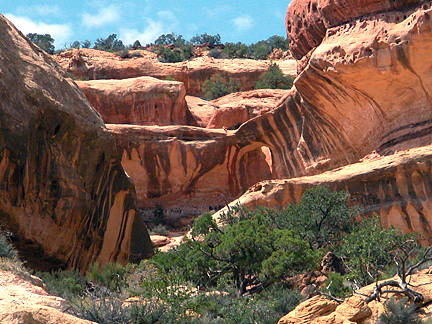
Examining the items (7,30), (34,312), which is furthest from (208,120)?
(34,312)

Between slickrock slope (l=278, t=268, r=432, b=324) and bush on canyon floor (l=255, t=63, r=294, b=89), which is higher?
bush on canyon floor (l=255, t=63, r=294, b=89)

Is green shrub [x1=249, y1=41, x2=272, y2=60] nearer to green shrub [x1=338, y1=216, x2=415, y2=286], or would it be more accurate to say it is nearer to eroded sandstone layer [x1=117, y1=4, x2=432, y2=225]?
eroded sandstone layer [x1=117, y1=4, x2=432, y2=225]

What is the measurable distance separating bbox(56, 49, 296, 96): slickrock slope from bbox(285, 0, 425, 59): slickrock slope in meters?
17.0

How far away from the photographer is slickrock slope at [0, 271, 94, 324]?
7.56 m

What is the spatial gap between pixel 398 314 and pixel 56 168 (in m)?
9.40

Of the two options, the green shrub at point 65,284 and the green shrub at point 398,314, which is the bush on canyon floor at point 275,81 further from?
the green shrub at point 398,314

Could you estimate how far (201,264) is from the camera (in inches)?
627

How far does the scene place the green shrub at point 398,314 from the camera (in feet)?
34.7

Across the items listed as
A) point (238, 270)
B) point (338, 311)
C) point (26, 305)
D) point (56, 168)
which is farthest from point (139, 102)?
point (26, 305)

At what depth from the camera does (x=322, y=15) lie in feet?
84.8

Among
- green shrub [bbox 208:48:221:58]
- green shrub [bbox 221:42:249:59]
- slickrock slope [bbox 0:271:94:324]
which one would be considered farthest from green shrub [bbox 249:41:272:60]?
slickrock slope [bbox 0:271:94:324]

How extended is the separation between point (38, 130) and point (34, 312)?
9.28 meters

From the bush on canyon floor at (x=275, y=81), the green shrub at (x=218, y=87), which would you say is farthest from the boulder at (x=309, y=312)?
the green shrub at (x=218, y=87)

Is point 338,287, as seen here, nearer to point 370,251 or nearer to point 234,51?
point 370,251
